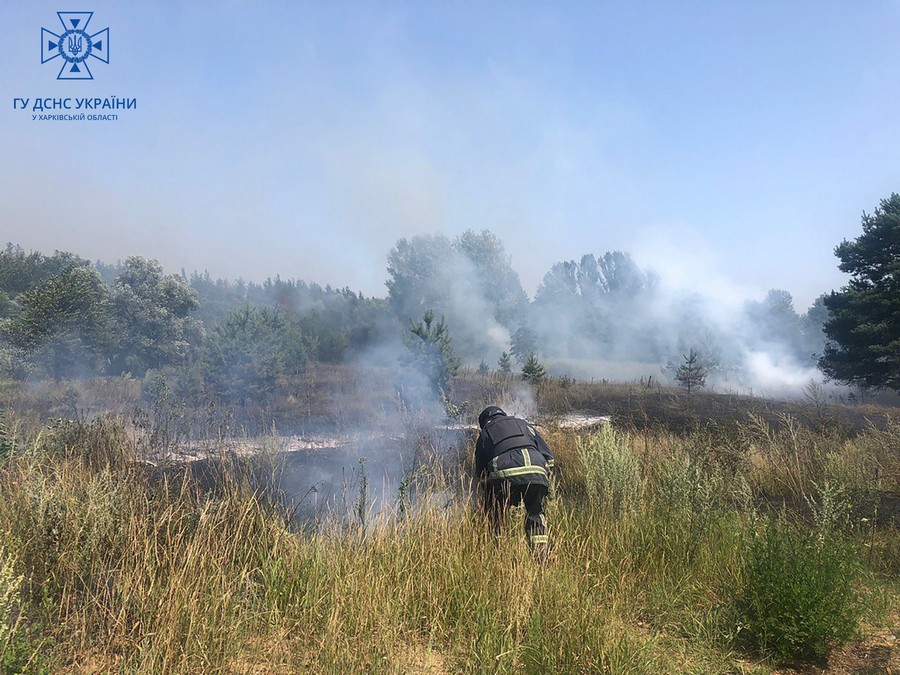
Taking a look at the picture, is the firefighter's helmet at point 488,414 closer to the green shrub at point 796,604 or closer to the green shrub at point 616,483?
the green shrub at point 616,483

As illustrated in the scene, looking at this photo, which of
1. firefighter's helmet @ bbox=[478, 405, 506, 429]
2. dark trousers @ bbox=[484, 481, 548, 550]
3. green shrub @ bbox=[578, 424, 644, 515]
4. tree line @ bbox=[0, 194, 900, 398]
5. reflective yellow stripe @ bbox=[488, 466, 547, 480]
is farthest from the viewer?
tree line @ bbox=[0, 194, 900, 398]

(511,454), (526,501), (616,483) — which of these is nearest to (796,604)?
(616,483)

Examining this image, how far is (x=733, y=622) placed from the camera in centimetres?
302

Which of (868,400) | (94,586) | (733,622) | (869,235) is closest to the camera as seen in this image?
(94,586)

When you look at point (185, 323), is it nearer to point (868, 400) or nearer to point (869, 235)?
point (869, 235)

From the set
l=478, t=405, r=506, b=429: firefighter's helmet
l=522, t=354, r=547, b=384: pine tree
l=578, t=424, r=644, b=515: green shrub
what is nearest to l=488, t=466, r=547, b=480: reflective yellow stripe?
l=578, t=424, r=644, b=515: green shrub

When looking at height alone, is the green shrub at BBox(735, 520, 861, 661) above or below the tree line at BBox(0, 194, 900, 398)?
below

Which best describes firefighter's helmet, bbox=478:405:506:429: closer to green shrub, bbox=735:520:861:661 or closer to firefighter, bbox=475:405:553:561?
firefighter, bbox=475:405:553:561

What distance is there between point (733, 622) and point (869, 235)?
83.4 feet

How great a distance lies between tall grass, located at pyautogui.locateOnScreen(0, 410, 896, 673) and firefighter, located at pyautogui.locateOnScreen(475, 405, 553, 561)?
0.24 meters

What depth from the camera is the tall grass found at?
2391mm

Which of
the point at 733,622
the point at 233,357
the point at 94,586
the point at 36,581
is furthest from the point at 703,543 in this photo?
the point at 233,357

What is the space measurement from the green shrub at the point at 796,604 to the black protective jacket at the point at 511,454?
1670 mm

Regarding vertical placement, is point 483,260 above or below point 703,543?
above
